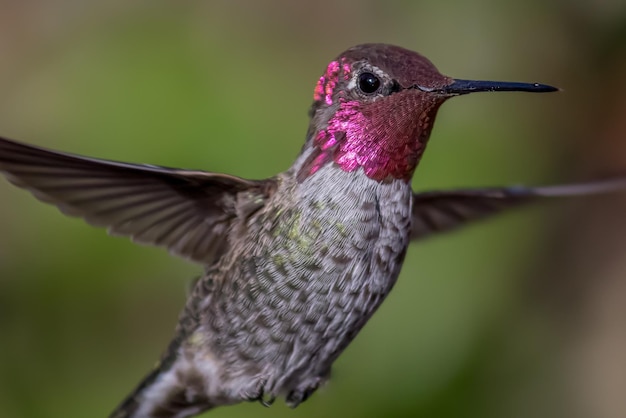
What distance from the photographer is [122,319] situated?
2.69 m

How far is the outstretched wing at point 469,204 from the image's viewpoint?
2.09 metres

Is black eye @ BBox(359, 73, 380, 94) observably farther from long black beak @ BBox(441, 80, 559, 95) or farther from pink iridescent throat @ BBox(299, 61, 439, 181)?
long black beak @ BBox(441, 80, 559, 95)

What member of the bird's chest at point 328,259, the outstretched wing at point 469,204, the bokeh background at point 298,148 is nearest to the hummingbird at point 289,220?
the bird's chest at point 328,259

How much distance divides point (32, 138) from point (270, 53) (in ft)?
2.46

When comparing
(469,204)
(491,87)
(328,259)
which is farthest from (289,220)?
(469,204)

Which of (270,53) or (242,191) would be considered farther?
(270,53)

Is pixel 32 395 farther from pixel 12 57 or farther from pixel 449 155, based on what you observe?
pixel 449 155

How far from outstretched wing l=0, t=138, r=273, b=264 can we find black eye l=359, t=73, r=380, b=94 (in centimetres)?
27

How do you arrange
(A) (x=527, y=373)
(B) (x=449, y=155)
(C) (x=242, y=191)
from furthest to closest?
(A) (x=527, y=373) < (B) (x=449, y=155) < (C) (x=242, y=191)

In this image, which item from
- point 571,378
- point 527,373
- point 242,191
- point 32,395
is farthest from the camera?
point 571,378

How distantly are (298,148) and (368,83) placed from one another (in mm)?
1141

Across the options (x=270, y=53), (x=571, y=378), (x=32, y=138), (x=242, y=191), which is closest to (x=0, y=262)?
(x=32, y=138)

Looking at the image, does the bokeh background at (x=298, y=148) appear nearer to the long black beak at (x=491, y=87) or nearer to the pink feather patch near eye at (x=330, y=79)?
the pink feather patch near eye at (x=330, y=79)

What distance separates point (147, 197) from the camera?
180 centimetres
